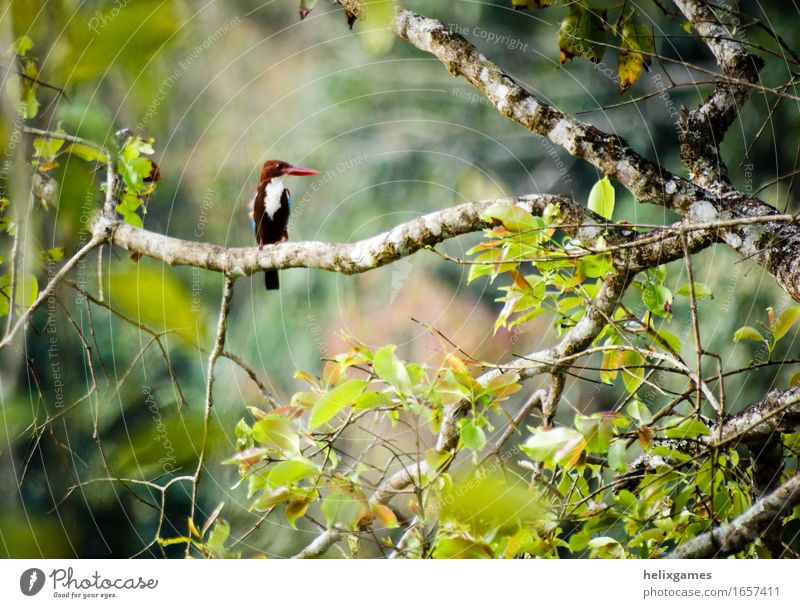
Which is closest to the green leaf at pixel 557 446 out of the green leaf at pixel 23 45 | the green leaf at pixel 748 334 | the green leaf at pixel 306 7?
the green leaf at pixel 748 334

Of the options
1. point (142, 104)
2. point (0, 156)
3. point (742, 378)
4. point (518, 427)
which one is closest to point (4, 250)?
point (0, 156)

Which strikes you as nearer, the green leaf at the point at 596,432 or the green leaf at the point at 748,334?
the green leaf at the point at 596,432

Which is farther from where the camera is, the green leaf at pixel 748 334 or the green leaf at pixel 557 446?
the green leaf at pixel 748 334

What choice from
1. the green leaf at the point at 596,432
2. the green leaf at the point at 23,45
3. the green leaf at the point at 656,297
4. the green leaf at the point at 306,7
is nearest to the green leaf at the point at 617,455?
the green leaf at the point at 596,432

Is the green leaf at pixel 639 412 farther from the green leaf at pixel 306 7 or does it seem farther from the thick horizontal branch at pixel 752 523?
the green leaf at pixel 306 7

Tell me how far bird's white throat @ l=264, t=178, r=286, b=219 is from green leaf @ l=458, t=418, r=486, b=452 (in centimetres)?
26

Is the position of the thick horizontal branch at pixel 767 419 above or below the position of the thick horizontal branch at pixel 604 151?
below

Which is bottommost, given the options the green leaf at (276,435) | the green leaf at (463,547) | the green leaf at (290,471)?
the green leaf at (463,547)

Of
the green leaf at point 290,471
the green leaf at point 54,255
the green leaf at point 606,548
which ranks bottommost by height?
the green leaf at point 606,548

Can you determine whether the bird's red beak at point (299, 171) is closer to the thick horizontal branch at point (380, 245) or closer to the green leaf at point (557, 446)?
the thick horizontal branch at point (380, 245)

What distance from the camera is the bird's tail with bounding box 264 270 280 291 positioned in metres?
0.70

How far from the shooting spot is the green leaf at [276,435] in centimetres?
64

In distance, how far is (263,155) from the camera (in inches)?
27.2

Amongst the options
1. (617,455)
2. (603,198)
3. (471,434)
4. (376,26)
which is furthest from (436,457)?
(376,26)
